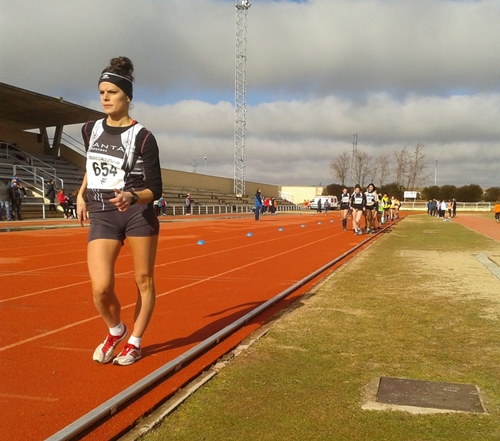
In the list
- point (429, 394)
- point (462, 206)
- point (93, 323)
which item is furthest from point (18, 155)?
point (462, 206)

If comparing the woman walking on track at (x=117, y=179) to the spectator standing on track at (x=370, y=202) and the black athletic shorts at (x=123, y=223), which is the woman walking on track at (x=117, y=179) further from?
the spectator standing on track at (x=370, y=202)

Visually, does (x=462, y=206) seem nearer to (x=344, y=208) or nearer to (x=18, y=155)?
(x=344, y=208)

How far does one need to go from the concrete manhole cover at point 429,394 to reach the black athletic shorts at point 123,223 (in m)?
1.93

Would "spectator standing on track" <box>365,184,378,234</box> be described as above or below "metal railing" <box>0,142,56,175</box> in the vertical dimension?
below

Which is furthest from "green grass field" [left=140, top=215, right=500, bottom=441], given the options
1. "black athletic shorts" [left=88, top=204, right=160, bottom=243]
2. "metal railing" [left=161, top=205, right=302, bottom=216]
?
"metal railing" [left=161, top=205, right=302, bottom=216]

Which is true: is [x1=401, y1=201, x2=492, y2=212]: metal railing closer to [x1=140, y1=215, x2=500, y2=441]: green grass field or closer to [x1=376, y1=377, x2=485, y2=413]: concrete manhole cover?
[x1=140, y1=215, x2=500, y2=441]: green grass field

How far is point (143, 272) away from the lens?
3590mm

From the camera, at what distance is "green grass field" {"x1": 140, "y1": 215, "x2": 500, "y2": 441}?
2.70m

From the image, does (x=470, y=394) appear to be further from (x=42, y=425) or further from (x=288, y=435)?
(x=42, y=425)

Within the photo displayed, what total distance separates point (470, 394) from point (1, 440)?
2.78m

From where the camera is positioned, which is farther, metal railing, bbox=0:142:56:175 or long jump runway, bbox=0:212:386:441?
metal railing, bbox=0:142:56:175

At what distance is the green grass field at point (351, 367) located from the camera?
2701mm

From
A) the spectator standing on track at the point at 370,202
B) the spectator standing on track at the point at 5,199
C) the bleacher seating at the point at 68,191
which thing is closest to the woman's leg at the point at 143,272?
the spectator standing on track at the point at 370,202

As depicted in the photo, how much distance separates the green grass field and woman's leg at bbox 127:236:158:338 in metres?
0.71
